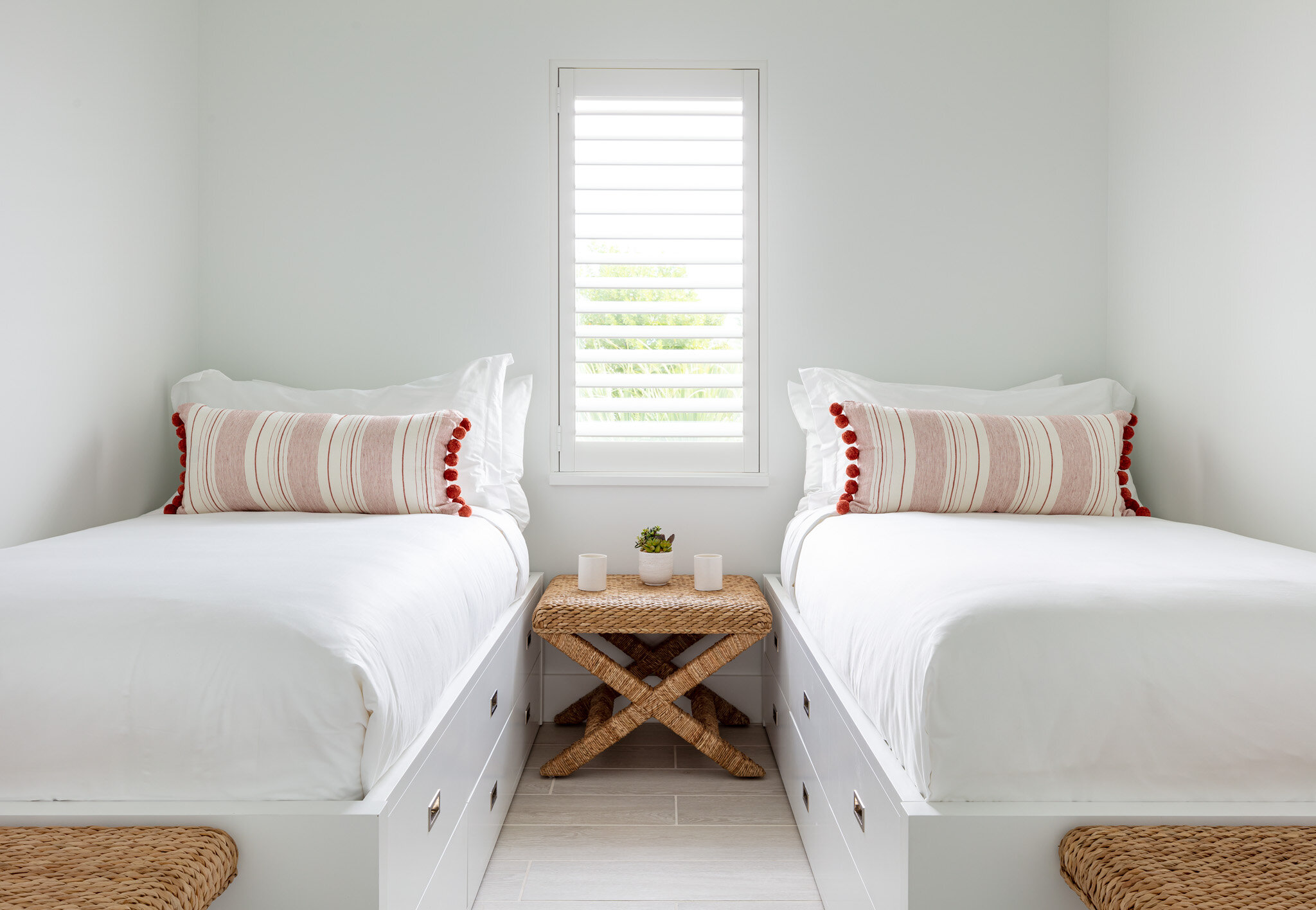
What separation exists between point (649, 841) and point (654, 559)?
2.50 feet

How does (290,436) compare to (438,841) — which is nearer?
(438,841)

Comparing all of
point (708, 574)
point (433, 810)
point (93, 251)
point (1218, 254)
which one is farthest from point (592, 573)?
point (1218, 254)

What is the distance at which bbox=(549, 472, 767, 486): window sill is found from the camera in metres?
2.67

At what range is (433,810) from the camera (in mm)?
1314

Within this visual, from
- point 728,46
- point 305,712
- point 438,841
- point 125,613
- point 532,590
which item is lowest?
point 438,841

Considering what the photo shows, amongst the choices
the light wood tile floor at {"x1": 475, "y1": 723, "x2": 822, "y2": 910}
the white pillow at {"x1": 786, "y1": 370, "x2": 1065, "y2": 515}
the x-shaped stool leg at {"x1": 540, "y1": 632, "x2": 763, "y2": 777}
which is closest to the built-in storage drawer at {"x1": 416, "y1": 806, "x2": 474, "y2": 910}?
the light wood tile floor at {"x1": 475, "y1": 723, "x2": 822, "y2": 910}

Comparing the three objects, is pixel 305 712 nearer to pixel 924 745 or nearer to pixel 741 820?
pixel 924 745

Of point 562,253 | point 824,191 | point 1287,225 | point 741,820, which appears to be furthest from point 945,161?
point 741,820

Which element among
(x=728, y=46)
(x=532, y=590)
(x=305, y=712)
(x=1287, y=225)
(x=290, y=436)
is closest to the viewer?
(x=305, y=712)

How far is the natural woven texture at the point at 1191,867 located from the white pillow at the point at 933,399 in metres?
1.41

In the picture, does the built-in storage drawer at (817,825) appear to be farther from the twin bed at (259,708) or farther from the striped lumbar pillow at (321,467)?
the striped lumbar pillow at (321,467)

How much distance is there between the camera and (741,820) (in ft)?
6.58

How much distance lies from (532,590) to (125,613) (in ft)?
4.55

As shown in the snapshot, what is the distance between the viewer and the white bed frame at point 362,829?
104 centimetres
